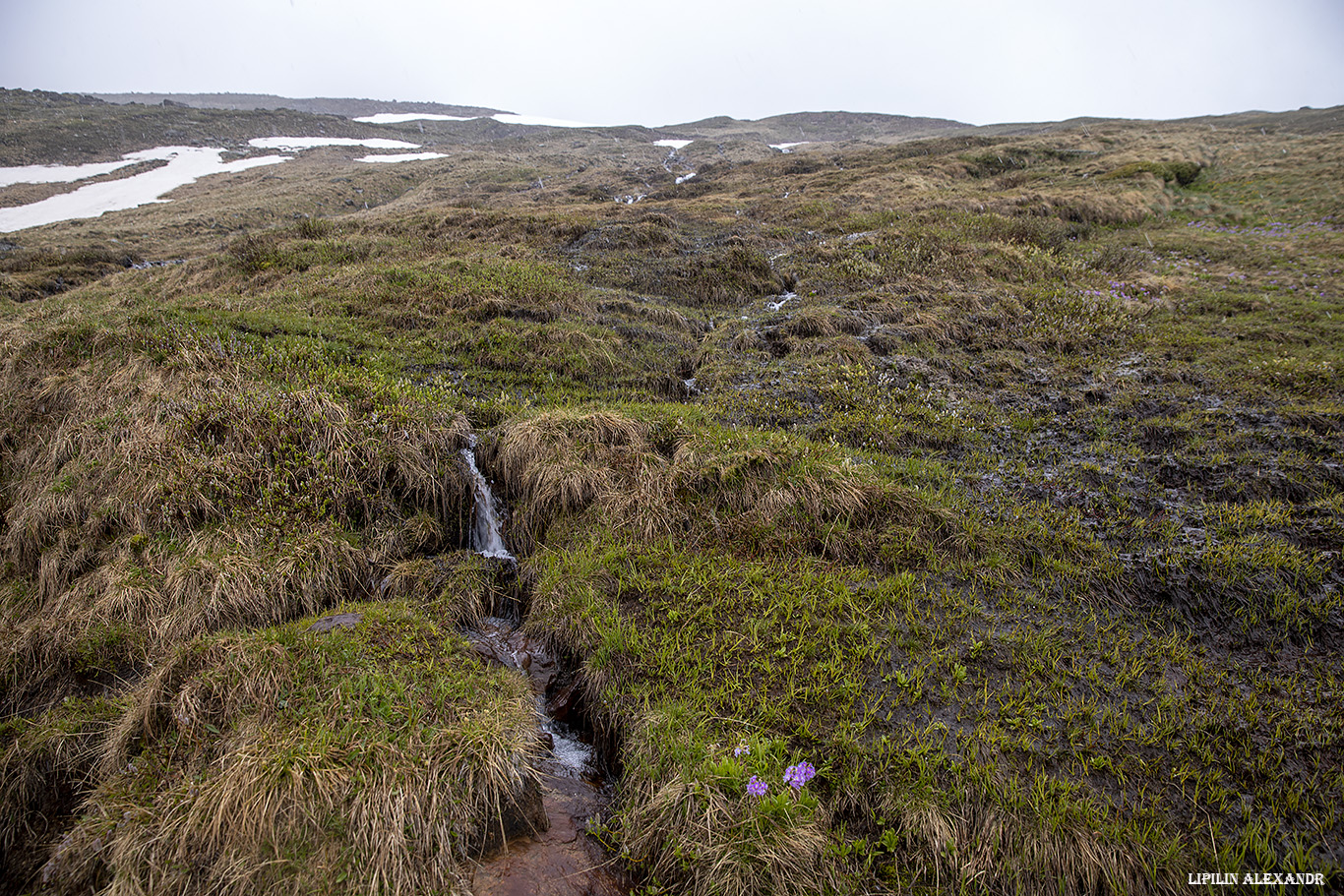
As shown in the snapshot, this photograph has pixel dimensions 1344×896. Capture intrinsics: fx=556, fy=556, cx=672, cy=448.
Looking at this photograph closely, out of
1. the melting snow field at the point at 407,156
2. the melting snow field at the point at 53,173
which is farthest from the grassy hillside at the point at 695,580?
the melting snow field at the point at 407,156

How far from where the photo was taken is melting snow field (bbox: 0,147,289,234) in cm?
3662

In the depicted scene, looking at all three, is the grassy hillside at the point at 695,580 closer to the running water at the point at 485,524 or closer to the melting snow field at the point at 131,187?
the running water at the point at 485,524

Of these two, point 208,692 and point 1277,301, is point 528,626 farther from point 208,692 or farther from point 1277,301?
point 1277,301

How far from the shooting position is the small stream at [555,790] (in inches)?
163

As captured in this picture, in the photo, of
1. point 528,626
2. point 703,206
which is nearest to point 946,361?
point 528,626

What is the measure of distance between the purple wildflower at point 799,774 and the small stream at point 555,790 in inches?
56.9

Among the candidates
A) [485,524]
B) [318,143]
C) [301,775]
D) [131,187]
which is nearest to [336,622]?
[301,775]

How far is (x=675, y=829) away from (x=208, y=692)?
426 cm

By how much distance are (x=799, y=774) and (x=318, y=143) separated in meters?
87.0

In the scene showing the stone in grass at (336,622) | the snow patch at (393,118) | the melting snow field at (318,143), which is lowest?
the stone in grass at (336,622)

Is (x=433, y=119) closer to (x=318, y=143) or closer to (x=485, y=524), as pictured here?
(x=318, y=143)

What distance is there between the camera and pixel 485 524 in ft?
27.4

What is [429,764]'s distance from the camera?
4.34m

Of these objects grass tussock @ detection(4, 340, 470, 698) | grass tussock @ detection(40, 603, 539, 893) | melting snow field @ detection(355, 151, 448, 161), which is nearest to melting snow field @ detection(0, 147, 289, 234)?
melting snow field @ detection(355, 151, 448, 161)
